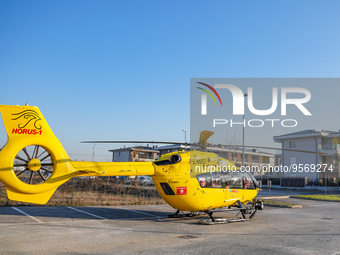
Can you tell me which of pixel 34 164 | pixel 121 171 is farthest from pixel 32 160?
pixel 121 171

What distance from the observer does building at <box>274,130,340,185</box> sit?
4653 cm

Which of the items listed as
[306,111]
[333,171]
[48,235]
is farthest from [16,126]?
[333,171]

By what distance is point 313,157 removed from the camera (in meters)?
49.2

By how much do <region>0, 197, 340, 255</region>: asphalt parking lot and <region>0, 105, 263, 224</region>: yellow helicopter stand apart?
1031 mm

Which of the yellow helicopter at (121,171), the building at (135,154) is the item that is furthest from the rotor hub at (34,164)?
the building at (135,154)

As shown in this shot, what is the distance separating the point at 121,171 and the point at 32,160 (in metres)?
3.08

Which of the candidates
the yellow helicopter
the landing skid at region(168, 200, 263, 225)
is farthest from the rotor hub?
the landing skid at region(168, 200, 263, 225)

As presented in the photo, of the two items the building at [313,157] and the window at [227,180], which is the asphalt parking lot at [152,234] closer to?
the window at [227,180]

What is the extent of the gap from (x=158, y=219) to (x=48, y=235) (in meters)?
4.94

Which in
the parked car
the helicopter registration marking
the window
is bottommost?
the parked car

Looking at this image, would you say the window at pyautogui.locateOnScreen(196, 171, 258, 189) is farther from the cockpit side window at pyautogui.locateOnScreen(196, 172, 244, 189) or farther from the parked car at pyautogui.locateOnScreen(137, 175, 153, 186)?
the parked car at pyautogui.locateOnScreen(137, 175, 153, 186)

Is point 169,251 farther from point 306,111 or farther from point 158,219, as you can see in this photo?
point 306,111

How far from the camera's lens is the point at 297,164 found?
5103cm

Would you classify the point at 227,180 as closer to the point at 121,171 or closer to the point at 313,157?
the point at 121,171
